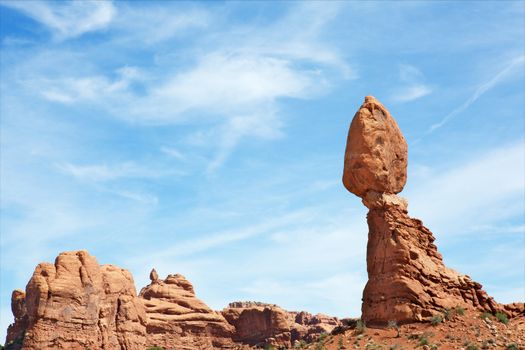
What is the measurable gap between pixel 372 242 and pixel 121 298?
120 ft

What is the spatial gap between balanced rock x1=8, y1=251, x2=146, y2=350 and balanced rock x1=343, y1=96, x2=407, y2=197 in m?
32.8

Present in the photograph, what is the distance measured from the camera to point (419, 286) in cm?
4888

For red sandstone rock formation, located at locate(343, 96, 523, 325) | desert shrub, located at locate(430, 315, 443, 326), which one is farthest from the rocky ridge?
desert shrub, located at locate(430, 315, 443, 326)

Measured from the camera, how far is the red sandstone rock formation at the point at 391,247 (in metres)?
48.8

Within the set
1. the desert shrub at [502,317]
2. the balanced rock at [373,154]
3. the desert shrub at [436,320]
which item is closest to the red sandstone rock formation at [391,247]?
the balanced rock at [373,154]

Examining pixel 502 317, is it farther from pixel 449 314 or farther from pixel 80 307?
pixel 80 307

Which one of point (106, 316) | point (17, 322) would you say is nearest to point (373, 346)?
point (106, 316)

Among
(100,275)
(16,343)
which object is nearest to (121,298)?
(100,275)

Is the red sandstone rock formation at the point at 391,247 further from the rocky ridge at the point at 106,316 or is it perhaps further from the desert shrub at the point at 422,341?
the rocky ridge at the point at 106,316

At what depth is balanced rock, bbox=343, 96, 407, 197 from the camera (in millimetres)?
51000

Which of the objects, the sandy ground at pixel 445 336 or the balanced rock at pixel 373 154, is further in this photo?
the balanced rock at pixel 373 154

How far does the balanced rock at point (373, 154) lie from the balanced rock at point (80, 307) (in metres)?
32.8

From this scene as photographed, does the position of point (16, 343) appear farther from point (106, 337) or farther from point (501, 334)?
point (501, 334)

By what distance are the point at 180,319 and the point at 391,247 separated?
58.9 m
